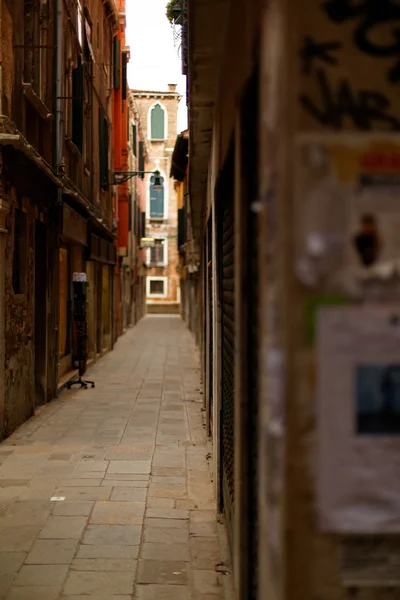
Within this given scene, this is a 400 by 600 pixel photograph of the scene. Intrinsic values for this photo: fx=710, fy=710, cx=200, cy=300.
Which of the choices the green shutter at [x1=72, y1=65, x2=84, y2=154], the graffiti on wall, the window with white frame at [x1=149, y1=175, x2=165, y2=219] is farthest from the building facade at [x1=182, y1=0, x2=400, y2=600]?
the window with white frame at [x1=149, y1=175, x2=165, y2=219]

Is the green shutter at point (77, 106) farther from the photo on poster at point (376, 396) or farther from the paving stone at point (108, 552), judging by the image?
the photo on poster at point (376, 396)

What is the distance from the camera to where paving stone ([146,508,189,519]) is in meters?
5.72

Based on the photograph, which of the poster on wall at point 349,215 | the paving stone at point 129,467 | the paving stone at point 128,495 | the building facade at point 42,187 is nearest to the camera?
the poster on wall at point 349,215

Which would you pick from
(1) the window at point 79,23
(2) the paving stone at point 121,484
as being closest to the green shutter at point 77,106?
(1) the window at point 79,23

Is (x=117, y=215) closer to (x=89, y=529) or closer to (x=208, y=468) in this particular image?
(x=208, y=468)

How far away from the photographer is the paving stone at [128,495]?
20.2 ft

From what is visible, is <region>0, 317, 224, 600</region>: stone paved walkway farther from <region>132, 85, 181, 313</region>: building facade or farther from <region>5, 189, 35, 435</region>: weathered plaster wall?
<region>132, 85, 181, 313</region>: building facade

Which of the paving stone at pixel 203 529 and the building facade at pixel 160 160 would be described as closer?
the paving stone at pixel 203 529

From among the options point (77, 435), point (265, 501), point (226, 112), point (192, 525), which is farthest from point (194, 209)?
point (265, 501)

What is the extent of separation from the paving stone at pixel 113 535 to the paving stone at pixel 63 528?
8cm

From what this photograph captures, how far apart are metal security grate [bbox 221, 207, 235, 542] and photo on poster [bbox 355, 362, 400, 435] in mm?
2353

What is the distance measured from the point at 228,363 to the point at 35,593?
6.34 feet

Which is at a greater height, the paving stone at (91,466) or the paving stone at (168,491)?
the paving stone at (91,466)

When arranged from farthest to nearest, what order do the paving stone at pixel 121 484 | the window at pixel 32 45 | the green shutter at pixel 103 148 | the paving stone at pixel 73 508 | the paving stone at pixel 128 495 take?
the green shutter at pixel 103 148
the window at pixel 32 45
the paving stone at pixel 121 484
the paving stone at pixel 128 495
the paving stone at pixel 73 508
